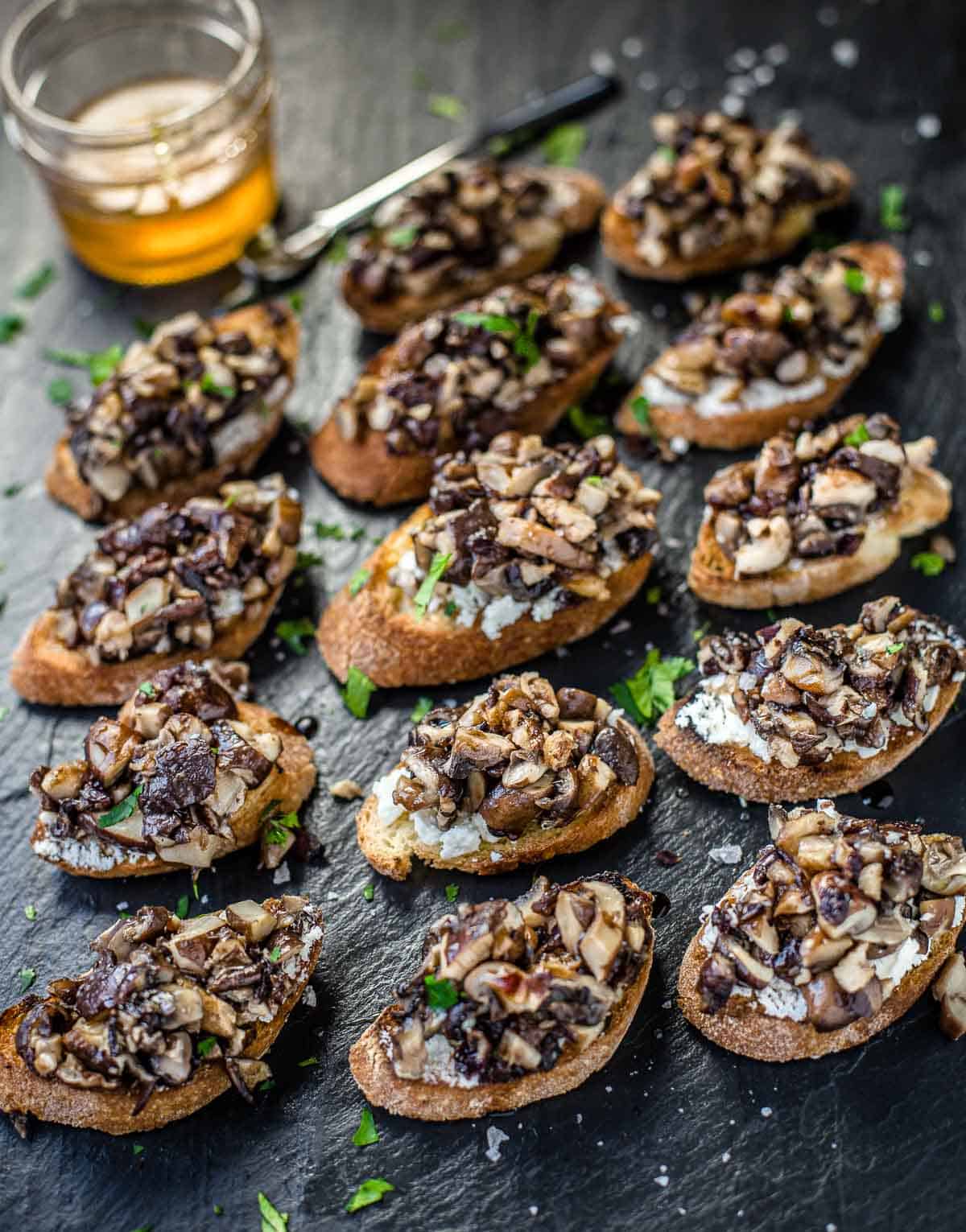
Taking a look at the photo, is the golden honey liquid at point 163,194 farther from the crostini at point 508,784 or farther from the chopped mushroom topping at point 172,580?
the crostini at point 508,784

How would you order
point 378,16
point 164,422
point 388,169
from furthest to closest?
point 378,16 < point 388,169 < point 164,422

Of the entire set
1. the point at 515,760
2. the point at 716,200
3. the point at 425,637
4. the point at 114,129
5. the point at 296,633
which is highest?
the point at 114,129

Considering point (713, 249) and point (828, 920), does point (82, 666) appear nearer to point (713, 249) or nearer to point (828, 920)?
point (828, 920)

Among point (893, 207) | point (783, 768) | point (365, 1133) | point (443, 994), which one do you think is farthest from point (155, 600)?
point (893, 207)

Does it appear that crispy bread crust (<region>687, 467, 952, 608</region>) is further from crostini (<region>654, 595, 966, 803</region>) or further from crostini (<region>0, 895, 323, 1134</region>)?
crostini (<region>0, 895, 323, 1134</region>)

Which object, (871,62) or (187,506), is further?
(871,62)

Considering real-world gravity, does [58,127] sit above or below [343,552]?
above

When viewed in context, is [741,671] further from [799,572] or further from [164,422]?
[164,422]

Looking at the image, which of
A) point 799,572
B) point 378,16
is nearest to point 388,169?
point 378,16
